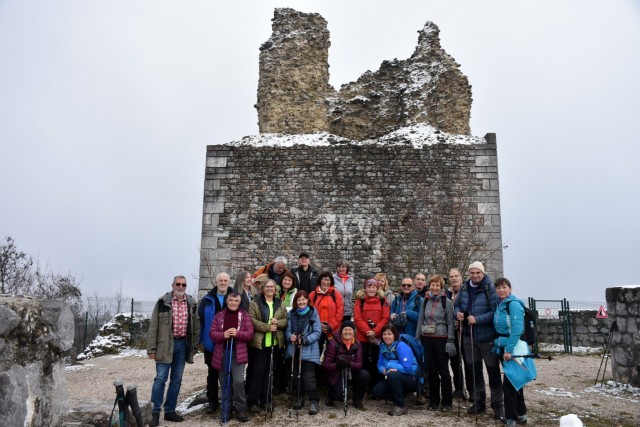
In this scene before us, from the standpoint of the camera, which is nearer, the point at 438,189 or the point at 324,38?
the point at 438,189

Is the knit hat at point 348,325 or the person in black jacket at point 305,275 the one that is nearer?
the knit hat at point 348,325

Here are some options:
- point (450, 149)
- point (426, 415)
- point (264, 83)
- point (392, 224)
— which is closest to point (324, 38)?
point (264, 83)

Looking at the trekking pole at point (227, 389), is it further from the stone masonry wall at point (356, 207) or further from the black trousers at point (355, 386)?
the stone masonry wall at point (356, 207)

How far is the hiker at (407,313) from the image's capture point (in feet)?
21.5

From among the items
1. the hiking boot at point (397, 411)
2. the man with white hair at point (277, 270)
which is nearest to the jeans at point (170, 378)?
the man with white hair at point (277, 270)

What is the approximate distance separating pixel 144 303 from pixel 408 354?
13.8m

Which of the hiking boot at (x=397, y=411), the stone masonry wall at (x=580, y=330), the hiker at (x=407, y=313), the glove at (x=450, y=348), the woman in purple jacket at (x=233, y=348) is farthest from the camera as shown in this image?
the stone masonry wall at (x=580, y=330)

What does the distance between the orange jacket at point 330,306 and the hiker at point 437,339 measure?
1.11 meters

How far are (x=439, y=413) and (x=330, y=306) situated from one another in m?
1.92

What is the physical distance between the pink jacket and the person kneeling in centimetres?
112

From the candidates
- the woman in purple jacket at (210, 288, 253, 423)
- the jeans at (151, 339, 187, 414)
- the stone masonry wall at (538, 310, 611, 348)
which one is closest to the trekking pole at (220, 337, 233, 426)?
the woman in purple jacket at (210, 288, 253, 423)

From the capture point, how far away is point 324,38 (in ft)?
45.3

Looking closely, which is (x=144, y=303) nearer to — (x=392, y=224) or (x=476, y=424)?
(x=392, y=224)

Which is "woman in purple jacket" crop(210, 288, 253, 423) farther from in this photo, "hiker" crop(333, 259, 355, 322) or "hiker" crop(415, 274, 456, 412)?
"hiker" crop(415, 274, 456, 412)
